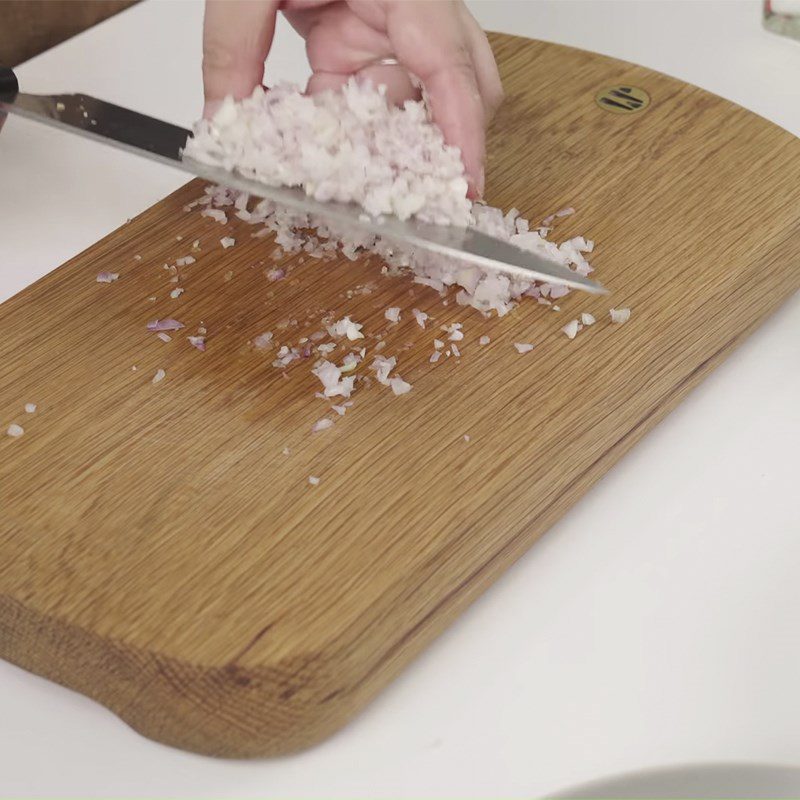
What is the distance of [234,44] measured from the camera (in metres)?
Result: 1.39

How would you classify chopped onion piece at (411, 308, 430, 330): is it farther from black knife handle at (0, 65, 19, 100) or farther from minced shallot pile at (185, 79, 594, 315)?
black knife handle at (0, 65, 19, 100)

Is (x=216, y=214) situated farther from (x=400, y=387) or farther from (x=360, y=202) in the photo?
(x=400, y=387)

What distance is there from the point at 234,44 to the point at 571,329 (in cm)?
49

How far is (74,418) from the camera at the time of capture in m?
1.16

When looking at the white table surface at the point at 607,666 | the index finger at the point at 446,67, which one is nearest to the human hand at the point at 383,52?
the index finger at the point at 446,67

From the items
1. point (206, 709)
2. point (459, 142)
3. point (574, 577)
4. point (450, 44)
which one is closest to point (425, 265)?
point (459, 142)

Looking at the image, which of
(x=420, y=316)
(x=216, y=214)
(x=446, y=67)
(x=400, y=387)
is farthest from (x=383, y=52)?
(x=400, y=387)

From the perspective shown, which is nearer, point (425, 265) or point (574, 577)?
point (574, 577)

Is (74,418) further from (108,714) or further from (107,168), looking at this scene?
(107,168)

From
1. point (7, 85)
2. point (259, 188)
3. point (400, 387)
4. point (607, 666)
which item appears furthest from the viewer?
point (7, 85)

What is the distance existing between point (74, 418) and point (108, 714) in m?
0.27

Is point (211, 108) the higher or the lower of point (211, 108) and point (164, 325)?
the higher

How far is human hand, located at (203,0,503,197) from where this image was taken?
132 cm

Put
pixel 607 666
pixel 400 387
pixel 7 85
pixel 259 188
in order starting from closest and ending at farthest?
1. pixel 607 666
2. pixel 400 387
3. pixel 259 188
4. pixel 7 85
